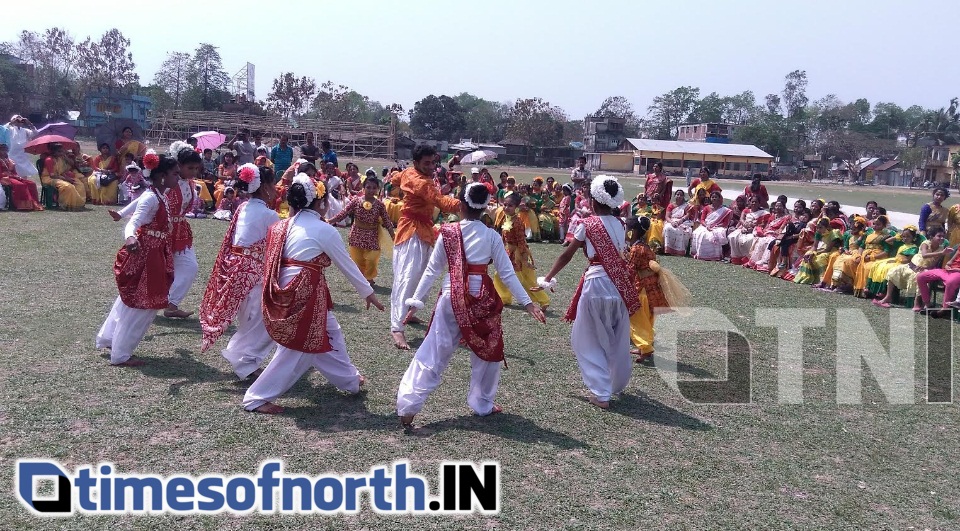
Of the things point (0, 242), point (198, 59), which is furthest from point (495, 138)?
point (0, 242)

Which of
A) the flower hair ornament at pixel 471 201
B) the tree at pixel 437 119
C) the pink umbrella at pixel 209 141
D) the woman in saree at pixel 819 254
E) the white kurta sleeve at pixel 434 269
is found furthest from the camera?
the tree at pixel 437 119

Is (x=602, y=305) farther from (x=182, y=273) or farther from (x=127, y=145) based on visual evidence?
(x=127, y=145)

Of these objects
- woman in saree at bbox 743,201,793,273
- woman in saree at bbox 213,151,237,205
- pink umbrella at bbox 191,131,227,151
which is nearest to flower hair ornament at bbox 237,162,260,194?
woman in saree at bbox 743,201,793,273

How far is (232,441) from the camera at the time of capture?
491 cm

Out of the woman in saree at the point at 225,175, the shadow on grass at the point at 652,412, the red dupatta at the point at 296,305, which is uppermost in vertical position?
the woman in saree at the point at 225,175

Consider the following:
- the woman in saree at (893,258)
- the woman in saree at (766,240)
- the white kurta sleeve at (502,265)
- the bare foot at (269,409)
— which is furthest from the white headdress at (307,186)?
the woman in saree at (766,240)

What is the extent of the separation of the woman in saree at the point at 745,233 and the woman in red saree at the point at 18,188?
14431mm

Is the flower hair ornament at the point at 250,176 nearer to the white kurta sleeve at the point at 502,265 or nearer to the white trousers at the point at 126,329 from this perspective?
the white trousers at the point at 126,329

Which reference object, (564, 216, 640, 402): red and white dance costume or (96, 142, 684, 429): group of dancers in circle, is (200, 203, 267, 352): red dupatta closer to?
(96, 142, 684, 429): group of dancers in circle

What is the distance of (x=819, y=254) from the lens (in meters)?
13.1

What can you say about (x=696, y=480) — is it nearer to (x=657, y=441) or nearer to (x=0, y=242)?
(x=657, y=441)

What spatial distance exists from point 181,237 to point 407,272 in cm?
224

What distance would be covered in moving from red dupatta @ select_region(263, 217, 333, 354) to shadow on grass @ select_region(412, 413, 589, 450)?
83 centimetres
